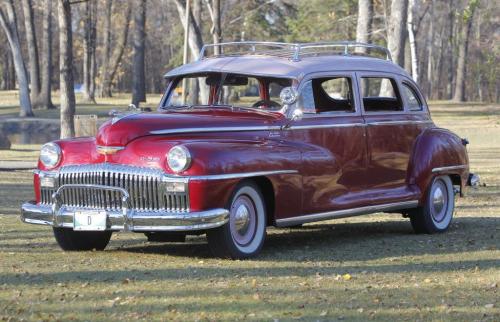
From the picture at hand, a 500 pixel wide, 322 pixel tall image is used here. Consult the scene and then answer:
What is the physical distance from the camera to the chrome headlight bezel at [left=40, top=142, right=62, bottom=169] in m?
9.99

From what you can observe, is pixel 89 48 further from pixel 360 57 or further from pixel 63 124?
pixel 360 57

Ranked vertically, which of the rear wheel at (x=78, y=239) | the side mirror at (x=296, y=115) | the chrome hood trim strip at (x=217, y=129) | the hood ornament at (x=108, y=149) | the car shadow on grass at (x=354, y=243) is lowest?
the car shadow on grass at (x=354, y=243)

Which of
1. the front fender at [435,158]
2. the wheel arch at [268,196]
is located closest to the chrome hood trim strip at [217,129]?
the wheel arch at [268,196]

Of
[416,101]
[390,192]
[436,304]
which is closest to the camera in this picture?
[436,304]

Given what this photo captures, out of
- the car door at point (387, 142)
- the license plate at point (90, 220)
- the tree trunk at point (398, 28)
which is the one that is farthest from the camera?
the tree trunk at point (398, 28)

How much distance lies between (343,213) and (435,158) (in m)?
1.82

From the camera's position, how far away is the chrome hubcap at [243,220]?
31.3 feet

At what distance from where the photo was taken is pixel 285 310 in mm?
7371

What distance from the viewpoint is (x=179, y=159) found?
913 centimetres

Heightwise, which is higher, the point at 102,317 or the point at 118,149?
the point at 118,149

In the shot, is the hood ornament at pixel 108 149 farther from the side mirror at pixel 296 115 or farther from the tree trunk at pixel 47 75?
the tree trunk at pixel 47 75

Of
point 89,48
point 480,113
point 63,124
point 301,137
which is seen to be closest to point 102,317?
point 301,137

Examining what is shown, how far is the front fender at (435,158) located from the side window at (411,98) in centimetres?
31

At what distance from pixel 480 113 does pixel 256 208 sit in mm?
45101
